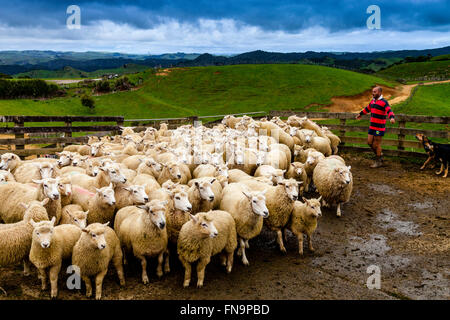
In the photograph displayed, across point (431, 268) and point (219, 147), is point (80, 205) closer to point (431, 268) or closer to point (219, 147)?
point (219, 147)

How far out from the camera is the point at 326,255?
7016 mm

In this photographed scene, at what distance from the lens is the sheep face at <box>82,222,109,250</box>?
208 inches

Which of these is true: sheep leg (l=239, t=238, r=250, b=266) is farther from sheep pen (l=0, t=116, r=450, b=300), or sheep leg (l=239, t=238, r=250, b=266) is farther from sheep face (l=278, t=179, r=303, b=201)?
sheep face (l=278, t=179, r=303, b=201)

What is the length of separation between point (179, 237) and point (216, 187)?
7.21ft

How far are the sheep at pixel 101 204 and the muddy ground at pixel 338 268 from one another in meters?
1.17

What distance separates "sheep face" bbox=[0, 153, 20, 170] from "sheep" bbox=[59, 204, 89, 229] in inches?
150

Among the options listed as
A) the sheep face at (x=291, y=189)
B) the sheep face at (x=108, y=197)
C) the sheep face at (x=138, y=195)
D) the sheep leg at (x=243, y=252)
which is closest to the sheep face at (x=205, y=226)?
the sheep leg at (x=243, y=252)

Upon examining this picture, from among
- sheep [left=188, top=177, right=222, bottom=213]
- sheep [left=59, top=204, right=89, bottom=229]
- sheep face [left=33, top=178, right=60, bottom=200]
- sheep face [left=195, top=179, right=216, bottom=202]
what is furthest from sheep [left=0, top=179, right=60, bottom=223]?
sheep face [left=195, top=179, right=216, bottom=202]

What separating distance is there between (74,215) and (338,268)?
5129 mm

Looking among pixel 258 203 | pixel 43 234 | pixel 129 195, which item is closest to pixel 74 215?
pixel 43 234

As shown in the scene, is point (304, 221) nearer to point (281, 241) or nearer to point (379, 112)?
point (281, 241)

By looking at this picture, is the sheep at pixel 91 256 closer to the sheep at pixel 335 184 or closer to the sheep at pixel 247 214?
the sheep at pixel 247 214

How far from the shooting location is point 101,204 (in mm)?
6980
